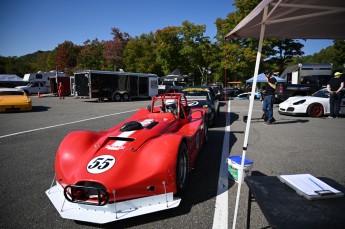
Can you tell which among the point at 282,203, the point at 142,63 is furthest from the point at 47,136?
the point at 142,63

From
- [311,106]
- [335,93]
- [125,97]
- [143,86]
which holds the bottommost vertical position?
[125,97]

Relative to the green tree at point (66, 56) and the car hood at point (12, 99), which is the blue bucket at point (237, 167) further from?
the green tree at point (66, 56)

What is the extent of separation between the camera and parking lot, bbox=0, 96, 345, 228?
101 inches

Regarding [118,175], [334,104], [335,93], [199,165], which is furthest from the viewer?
[334,104]

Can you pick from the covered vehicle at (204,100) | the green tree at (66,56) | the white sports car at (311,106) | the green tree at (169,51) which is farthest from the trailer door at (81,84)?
the green tree at (66,56)

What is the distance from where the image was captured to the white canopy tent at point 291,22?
7.51 feet

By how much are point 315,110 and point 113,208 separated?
982cm

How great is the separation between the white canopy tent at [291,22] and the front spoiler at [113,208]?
31.2 inches

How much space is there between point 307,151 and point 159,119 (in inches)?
129

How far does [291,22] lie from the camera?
302 centimetres

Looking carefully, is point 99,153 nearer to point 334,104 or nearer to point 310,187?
point 310,187

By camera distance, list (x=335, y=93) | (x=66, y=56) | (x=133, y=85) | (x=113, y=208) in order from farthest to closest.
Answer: (x=66, y=56)
(x=133, y=85)
(x=335, y=93)
(x=113, y=208)

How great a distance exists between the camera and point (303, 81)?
1820cm

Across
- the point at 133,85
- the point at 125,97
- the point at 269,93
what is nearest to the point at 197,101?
the point at 269,93
